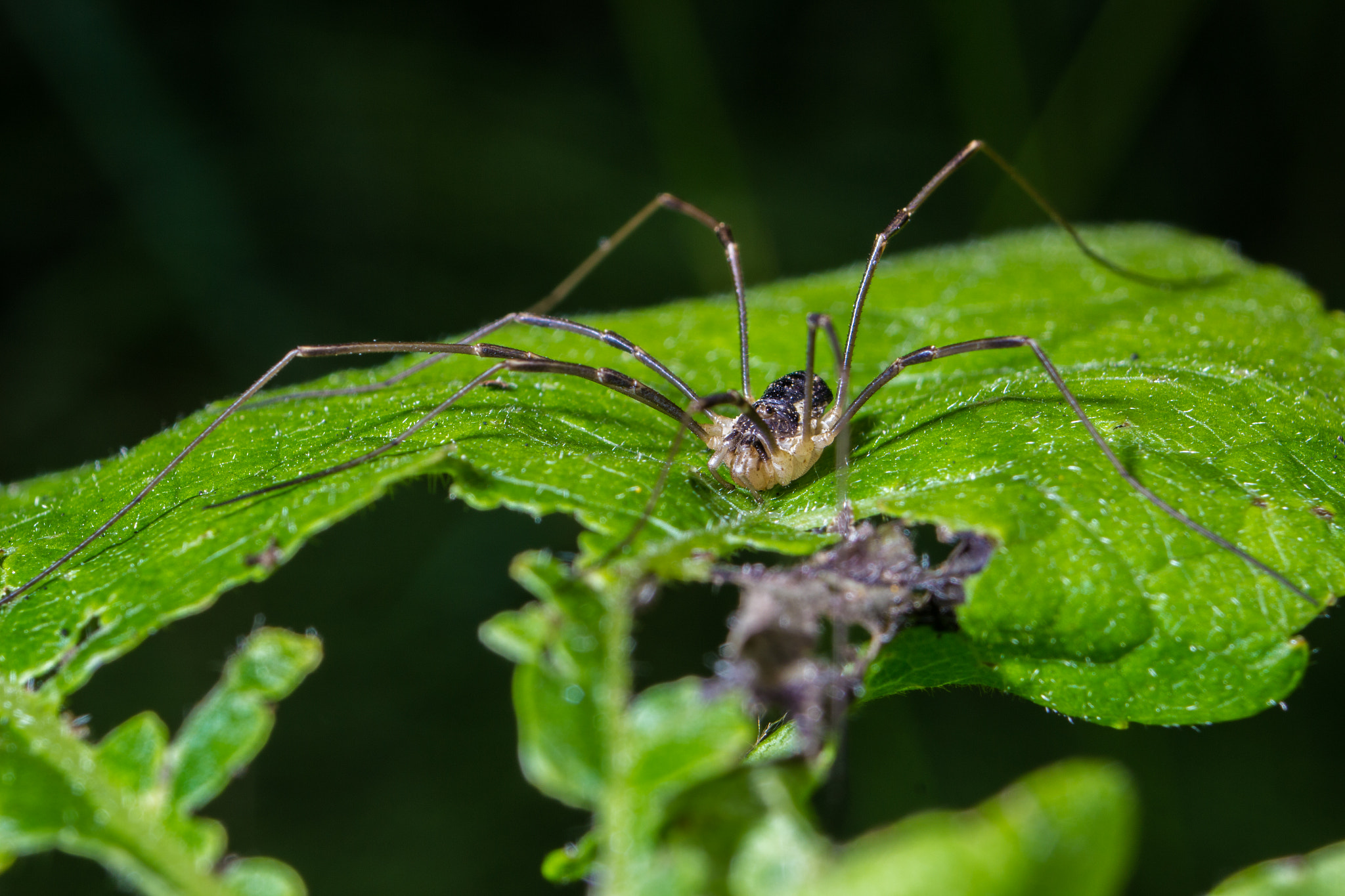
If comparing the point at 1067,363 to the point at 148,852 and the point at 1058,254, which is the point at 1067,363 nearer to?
the point at 1058,254

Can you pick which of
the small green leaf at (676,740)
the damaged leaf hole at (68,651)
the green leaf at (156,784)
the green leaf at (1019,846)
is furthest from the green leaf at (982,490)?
the green leaf at (1019,846)

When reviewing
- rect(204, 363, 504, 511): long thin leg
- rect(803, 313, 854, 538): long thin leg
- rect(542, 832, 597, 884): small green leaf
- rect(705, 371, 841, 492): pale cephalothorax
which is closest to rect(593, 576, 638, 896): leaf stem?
rect(542, 832, 597, 884): small green leaf

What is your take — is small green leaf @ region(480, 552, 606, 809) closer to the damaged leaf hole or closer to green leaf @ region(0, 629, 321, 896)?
green leaf @ region(0, 629, 321, 896)

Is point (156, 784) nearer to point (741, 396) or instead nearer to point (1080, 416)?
point (741, 396)

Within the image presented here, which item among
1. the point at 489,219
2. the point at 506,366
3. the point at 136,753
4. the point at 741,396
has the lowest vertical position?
the point at 489,219

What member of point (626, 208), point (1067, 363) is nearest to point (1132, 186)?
point (626, 208)

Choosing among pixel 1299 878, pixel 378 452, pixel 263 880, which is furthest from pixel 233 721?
pixel 1299 878
